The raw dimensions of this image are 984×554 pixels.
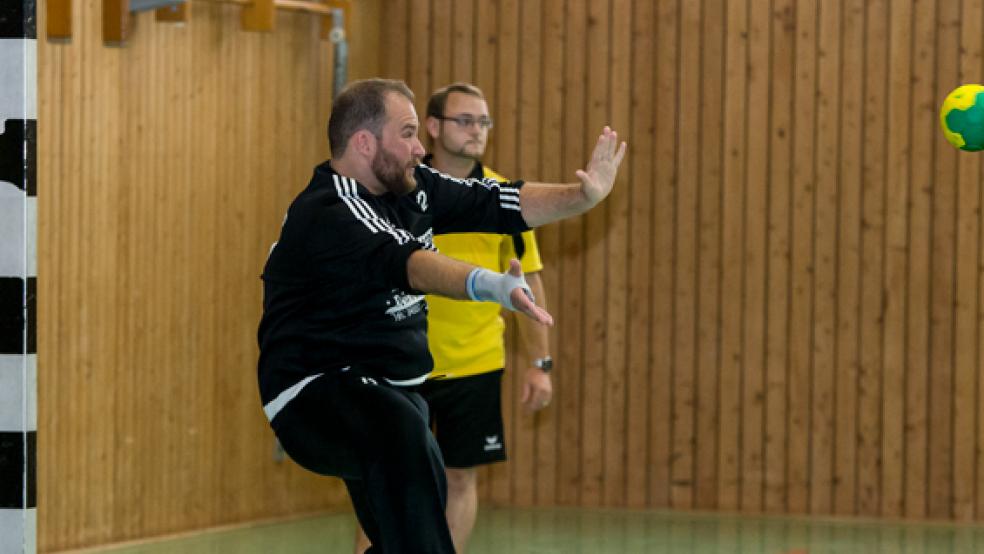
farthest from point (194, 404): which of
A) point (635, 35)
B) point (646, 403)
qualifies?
point (635, 35)

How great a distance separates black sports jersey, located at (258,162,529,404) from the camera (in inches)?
163

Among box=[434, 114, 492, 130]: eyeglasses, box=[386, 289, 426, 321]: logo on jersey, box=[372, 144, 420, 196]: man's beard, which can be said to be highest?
box=[434, 114, 492, 130]: eyeglasses

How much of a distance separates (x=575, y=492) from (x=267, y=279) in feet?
15.8

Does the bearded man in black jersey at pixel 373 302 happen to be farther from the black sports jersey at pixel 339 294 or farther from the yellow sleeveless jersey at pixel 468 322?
the yellow sleeveless jersey at pixel 468 322

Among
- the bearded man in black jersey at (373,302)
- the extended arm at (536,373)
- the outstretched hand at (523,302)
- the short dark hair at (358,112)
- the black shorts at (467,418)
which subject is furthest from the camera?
the extended arm at (536,373)

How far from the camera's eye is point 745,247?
8.69 metres

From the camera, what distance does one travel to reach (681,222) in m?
8.76

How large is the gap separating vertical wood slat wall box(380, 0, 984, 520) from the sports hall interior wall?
0.5 inches

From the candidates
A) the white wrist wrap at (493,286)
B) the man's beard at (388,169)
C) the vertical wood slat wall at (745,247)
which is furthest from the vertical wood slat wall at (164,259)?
the white wrist wrap at (493,286)

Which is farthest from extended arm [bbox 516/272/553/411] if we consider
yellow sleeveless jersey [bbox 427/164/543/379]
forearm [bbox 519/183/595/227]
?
forearm [bbox 519/183/595/227]

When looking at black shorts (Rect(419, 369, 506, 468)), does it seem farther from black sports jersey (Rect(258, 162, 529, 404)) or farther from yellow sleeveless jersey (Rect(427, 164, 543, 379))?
black sports jersey (Rect(258, 162, 529, 404))

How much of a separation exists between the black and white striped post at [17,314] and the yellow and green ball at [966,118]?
12.6 feet

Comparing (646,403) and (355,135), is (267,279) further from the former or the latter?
(646,403)

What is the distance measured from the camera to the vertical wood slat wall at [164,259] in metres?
7.01
